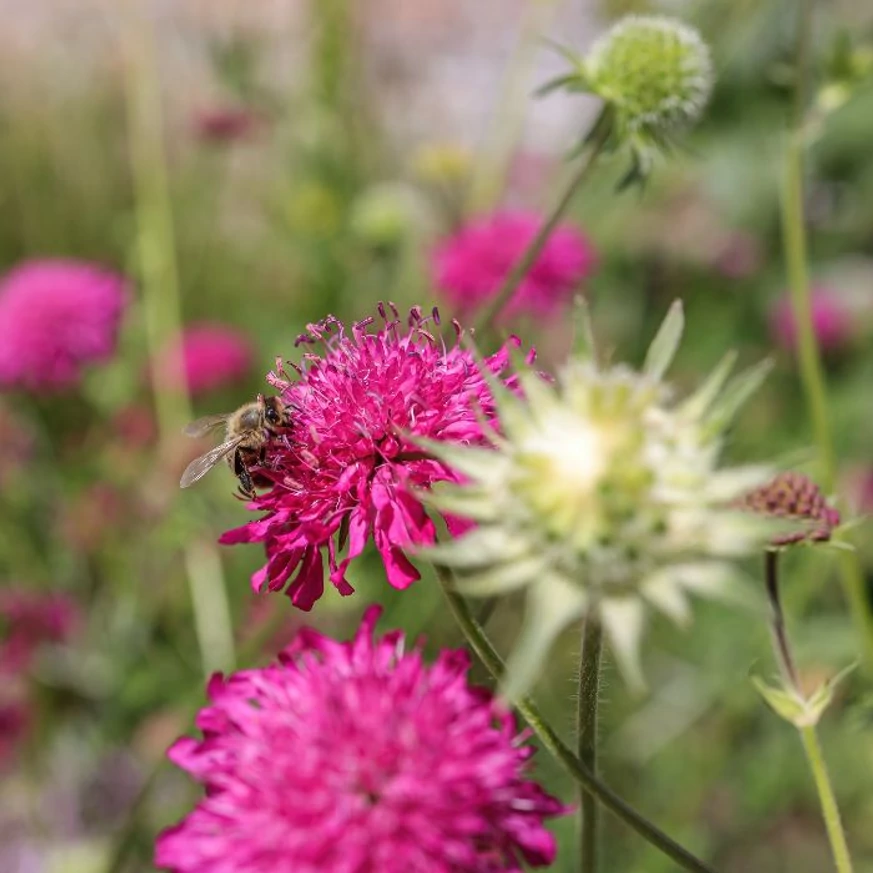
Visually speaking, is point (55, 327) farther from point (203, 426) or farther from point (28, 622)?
point (203, 426)

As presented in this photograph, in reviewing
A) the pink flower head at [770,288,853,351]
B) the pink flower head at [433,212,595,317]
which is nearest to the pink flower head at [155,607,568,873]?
the pink flower head at [433,212,595,317]

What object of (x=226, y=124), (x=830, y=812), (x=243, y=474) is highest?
(x=226, y=124)

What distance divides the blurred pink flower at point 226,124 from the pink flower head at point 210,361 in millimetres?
807

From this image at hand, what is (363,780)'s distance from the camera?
1.24m

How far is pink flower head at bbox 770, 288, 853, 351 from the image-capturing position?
4785 millimetres

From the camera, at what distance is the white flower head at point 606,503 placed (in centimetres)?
102

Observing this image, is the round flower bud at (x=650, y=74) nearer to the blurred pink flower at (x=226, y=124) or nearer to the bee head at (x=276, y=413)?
the bee head at (x=276, y=413)

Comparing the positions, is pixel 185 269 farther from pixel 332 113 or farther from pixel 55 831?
pixel 55 831

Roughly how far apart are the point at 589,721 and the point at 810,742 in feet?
1.10

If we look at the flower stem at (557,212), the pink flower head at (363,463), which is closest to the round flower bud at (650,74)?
the flower stem at (557,212)

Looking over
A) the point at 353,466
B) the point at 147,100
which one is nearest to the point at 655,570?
the point at 353,466

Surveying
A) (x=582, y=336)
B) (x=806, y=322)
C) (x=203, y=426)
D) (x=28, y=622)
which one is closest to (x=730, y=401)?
(x=582, y=336)

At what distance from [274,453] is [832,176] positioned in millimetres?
5045

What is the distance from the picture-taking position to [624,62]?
2.09 meters
